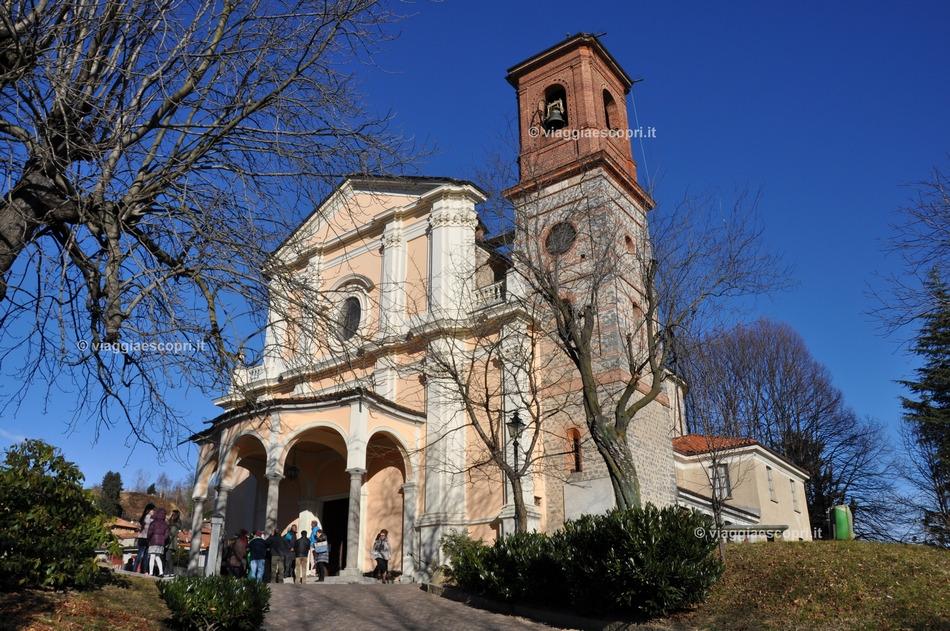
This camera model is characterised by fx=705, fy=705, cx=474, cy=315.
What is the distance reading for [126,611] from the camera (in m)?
9.02

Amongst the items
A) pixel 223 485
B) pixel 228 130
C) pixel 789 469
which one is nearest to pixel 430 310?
pixel 223 485

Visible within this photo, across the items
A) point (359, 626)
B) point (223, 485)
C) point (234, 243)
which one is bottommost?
point (359, 626)

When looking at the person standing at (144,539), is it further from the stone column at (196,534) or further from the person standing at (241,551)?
the person standing at (241,551)

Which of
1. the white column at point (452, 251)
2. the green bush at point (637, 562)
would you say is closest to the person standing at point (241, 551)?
the green bush at point (637, 562)

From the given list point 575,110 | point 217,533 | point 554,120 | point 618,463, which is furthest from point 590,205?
point 217,533

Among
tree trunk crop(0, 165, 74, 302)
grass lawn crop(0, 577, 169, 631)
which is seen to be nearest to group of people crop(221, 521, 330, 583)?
grass lawn crop(0, 577, 169, 631)

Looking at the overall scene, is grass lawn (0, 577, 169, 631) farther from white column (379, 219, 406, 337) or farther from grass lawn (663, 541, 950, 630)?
white column (379, 219, 406, 337)

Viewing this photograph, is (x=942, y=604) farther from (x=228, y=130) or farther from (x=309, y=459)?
(x=309, y=459)

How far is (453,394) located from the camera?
1994 centimetres

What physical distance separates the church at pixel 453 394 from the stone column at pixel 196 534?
0.09 meters

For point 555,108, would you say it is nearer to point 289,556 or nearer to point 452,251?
point 452,251

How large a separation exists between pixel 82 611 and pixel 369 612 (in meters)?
4.98

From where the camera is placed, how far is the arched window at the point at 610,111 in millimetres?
24500

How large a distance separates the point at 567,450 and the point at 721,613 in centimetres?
872
